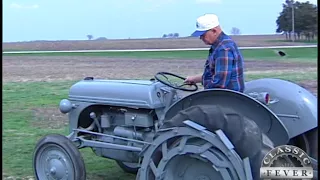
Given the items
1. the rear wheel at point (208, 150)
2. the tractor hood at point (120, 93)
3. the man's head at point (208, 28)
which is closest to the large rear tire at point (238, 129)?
the rear wheel at point (208, 150)

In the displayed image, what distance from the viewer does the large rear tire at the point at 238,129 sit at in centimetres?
416

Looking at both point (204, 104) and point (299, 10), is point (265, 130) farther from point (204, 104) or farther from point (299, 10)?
point (299, 10)

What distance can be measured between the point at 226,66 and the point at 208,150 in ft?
2.24

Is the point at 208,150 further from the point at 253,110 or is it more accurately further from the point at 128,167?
the point at 128,167

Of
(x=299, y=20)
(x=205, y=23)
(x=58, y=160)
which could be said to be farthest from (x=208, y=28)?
(x=299, y=20)

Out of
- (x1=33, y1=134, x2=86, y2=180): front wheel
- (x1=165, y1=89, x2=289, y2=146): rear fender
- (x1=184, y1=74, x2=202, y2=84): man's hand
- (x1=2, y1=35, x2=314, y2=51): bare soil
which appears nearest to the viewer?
(x1=165, y1=89, x2=289, y2=146): rear fender

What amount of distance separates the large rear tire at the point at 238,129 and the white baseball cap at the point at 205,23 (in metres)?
0.67

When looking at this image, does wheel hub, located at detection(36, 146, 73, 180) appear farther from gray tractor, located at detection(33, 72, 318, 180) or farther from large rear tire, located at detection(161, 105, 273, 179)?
large rear tire, located at detection(161, 105, 273, 179)

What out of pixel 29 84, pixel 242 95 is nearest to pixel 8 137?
pixel 242 95

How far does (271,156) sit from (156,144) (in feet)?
3.13

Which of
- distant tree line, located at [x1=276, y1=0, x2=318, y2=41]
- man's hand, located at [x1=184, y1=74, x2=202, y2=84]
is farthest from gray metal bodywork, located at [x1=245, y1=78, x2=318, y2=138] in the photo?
distant tree line, located at [x1=276, y1=0, x2=318, y2=41]

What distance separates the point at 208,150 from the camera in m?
4.30

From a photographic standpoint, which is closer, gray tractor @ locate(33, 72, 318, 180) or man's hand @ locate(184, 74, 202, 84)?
gray tractor @ locate(33, 72, 318, 180)

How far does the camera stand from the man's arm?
14.8ft
